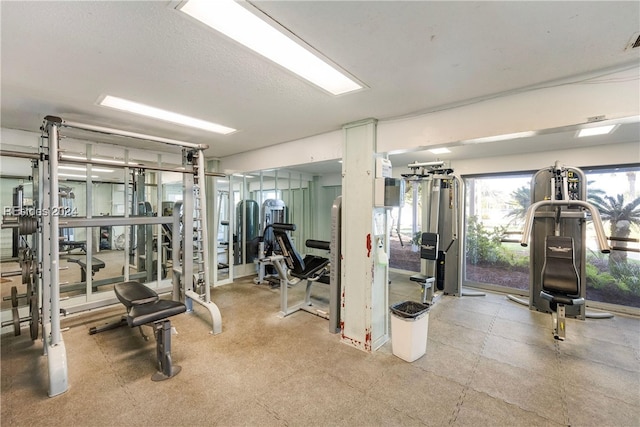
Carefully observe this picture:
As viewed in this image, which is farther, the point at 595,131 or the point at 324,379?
the point at 595,131

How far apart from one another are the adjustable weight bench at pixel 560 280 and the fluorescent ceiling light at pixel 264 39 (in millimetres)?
3226

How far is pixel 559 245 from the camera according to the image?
3375 millimetres

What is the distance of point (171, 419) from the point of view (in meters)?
1.83

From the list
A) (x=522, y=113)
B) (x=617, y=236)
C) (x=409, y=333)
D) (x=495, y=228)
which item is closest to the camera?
(x=522, y=113)

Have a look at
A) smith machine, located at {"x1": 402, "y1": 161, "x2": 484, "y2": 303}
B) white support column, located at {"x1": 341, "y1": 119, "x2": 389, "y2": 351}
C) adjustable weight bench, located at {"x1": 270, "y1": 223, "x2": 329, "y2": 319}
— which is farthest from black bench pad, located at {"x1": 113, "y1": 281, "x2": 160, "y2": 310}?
smith machine, located at {"x1": 402, "y1": 161, "x2": 484, "y2": 303}

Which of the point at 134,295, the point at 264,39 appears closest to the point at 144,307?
the point at 134,295

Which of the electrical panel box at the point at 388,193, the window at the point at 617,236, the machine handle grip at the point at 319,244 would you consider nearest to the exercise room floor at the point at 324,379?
the window at the point at 617,236

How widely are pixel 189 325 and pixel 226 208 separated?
9.27 feet

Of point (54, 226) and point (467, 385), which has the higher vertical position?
point (54, 226)

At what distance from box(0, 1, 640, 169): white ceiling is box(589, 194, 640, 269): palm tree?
3.59 meters

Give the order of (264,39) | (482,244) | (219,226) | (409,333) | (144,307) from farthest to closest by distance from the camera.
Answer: (219,226), (482,244), (409,333), (144,307), (264,39)

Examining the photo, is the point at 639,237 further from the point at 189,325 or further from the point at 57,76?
the point at 57,76

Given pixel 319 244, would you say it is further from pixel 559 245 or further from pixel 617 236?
pixel 617 236

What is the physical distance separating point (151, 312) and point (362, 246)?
6.40ft
